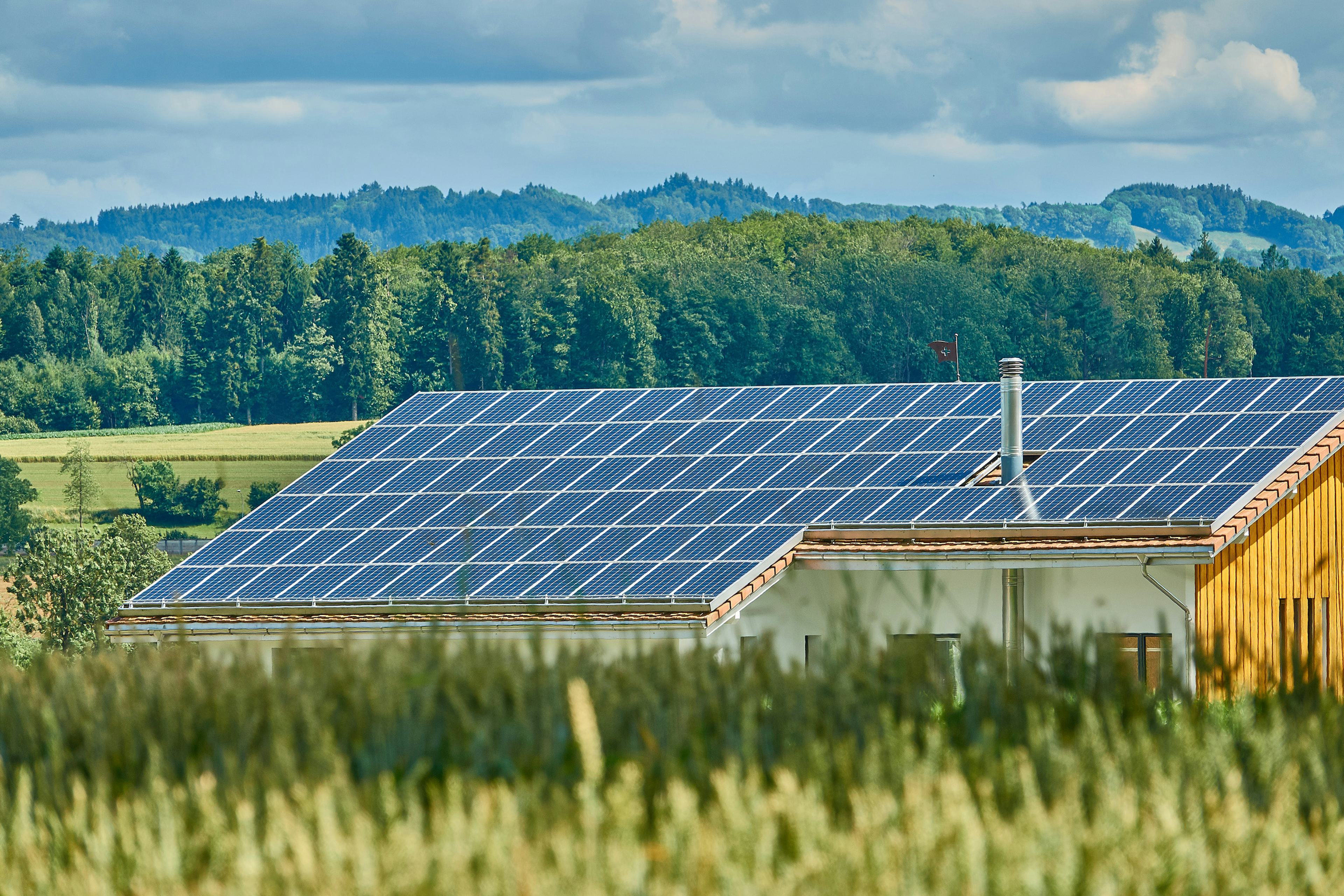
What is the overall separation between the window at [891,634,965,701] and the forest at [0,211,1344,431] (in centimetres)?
15012

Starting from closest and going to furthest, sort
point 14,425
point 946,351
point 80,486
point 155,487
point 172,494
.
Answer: point 946,351 < point 80,486 < point 155,487 < point 172,494 < point 14,425

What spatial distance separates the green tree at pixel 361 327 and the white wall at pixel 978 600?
470 feet

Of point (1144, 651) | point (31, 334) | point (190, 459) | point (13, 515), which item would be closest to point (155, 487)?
point (190, 459)

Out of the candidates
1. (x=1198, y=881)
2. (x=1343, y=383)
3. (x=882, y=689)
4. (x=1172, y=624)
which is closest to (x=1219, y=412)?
(x=1343, y=383)

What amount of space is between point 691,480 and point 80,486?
11155cm

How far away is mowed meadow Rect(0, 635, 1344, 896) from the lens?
7.50 meters

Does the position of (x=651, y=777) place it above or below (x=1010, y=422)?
below

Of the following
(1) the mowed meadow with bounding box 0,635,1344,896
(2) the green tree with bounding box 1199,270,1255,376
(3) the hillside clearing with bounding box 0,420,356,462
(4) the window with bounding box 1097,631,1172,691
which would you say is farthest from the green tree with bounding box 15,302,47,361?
(1) the mowed meadow with bounding box 0,635,1344,896

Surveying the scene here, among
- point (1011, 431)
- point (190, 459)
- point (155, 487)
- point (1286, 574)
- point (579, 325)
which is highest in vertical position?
point (579, 325)

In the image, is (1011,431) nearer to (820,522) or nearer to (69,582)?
(820,522)

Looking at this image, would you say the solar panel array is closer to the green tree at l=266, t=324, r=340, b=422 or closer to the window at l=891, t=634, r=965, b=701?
the window at l=891, t=634, r=965, b=701

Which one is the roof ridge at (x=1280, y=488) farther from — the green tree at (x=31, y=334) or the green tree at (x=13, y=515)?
the green tree at (x=31, y=334)

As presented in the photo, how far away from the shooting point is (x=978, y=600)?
25.6m

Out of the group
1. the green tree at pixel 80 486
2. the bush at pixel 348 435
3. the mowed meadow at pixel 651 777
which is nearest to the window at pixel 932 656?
the mowed meadow at pixel 651 777
